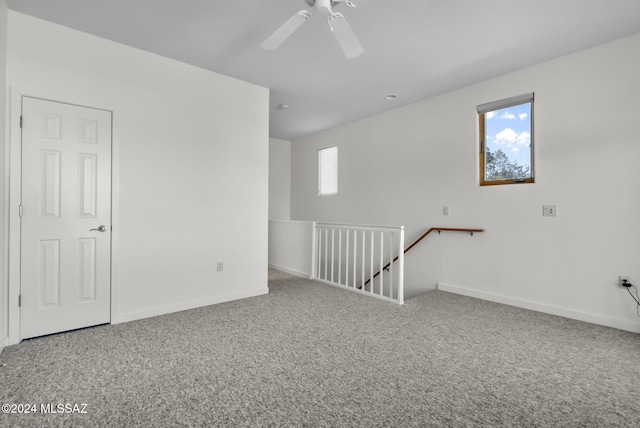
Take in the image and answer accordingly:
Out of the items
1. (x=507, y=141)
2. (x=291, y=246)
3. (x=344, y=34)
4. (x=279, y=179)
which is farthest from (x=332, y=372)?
(x=279, y=179)

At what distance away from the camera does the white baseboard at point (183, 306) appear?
2877mm

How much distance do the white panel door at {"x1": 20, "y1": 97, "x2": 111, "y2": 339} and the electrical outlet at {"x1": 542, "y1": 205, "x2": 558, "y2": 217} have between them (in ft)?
13.8

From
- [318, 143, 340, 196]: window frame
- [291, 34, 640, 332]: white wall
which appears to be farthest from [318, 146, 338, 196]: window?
[291, 34, 640, 332]: white wall

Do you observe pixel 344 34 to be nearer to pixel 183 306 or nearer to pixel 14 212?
pixel 14 212

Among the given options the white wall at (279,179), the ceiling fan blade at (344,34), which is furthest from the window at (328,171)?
the ceiling fan blade at (344,34)

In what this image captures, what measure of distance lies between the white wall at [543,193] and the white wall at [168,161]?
215 centimetres

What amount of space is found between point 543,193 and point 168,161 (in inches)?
151

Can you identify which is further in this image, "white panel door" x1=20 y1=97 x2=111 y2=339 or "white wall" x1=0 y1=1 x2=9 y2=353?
"white panel door" x1=20 y1=97 x2=111 y2=339

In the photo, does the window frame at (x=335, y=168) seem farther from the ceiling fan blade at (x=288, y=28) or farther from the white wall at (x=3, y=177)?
the white wall at (x=3, y=177)

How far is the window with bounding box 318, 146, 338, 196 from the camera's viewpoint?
579cm

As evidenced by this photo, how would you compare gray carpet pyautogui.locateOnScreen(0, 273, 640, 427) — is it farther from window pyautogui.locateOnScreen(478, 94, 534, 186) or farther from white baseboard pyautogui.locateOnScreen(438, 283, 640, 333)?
window pyautogui.locateOnScreen(478, 94, 534, 186)

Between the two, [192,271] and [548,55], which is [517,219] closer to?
[548,55]

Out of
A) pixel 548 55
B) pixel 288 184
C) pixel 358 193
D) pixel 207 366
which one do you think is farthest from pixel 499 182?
pixel 288 184

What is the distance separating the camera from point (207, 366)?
Answer: 6.72 feet
